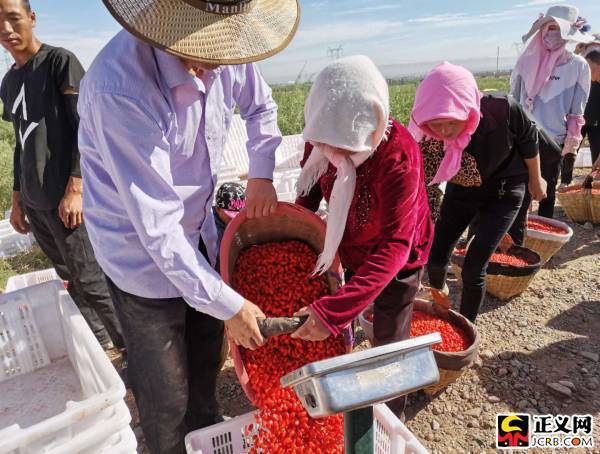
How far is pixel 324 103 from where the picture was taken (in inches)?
57.4

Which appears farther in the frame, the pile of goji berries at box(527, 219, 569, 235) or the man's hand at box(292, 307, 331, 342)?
the pile of goji berries at box(527, 219, 569, 235)

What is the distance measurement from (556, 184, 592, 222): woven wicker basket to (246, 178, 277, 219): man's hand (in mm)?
4436

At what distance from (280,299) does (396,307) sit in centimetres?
52

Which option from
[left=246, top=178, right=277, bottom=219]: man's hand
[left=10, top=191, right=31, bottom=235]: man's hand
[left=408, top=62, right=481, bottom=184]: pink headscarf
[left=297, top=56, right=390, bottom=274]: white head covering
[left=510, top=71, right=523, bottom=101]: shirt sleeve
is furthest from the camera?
[left=510, top=71, right=523, bottom=101]: shirt sleeve

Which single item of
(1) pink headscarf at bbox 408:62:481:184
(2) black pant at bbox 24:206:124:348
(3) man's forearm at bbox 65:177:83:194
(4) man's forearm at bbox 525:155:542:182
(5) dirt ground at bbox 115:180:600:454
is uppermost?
(1) pink headscarf at bbox 408:62:481:184

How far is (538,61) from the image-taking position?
407 cm

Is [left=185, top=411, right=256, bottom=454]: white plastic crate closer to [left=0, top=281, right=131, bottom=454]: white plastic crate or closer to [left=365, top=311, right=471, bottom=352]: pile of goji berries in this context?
[left=0, top=281, right=131, bottom=454]: white plastic crate

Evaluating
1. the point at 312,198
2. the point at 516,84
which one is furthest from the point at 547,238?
the point at 312,198

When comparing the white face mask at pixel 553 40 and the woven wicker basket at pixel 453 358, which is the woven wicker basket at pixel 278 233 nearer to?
the woven wicker basket at pixel 453 358

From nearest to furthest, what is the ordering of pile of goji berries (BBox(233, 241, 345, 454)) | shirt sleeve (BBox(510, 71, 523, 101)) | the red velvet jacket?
1. the red velvet jacket
2. pile of goji berries (BBox(233, 241, 345, 454))
3. shirt sleeve (BBox(510, 71, 523, 101))

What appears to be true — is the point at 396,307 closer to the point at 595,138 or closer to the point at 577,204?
the point at 577,204

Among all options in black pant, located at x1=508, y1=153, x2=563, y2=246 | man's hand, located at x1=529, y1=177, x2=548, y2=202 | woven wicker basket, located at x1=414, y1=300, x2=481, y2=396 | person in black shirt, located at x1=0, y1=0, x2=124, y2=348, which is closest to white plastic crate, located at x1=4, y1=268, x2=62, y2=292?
person in black shirt, located at x1=0, y1=0, x2=124, y2=348

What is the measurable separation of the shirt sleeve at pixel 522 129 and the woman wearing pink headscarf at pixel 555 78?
131cm

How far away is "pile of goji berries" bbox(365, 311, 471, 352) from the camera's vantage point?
258 cm
